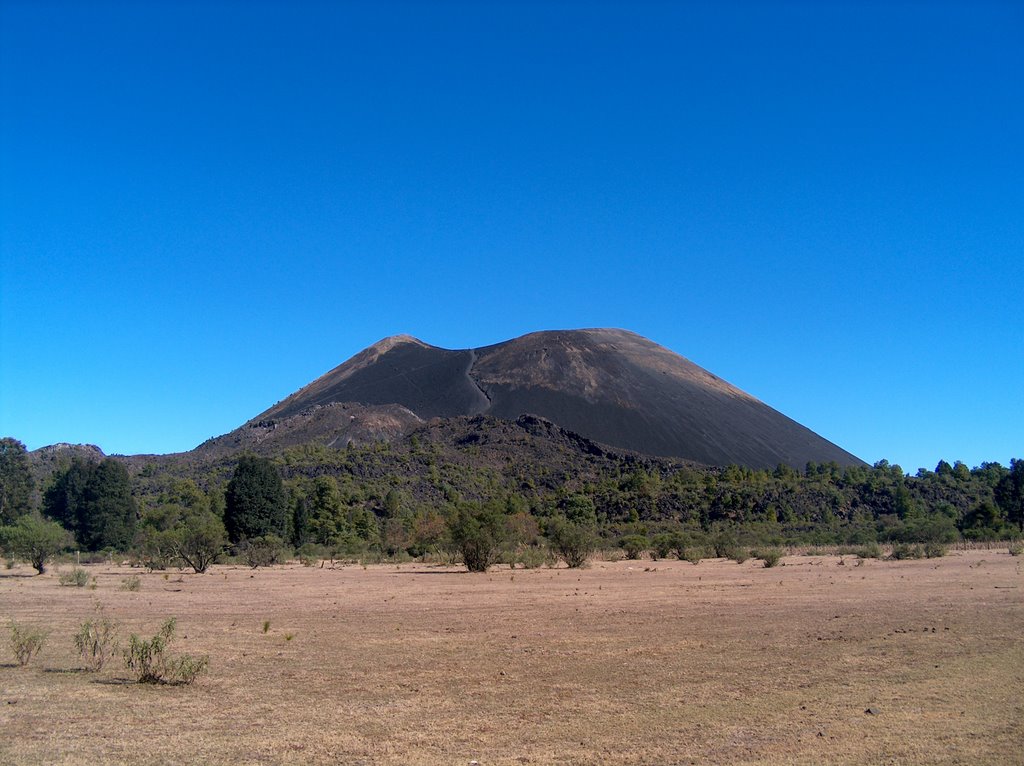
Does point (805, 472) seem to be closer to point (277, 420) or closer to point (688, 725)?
point (277, 420)

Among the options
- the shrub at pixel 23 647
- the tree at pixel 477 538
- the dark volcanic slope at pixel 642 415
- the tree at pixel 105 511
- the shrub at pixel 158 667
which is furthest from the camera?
the dark volcanic slope at pixel 642 415

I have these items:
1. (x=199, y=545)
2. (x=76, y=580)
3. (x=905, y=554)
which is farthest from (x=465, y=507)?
(x=905, y=554)

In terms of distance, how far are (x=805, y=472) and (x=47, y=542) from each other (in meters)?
136

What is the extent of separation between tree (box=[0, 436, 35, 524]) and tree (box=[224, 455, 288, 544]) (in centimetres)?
2676

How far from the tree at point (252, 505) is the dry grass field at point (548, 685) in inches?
1585

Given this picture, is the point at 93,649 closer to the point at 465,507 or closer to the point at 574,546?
the point at 574,546

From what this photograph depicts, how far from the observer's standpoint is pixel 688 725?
428 inches

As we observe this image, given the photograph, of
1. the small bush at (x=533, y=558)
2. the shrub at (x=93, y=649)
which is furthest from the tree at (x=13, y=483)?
the shrub at (x=93, y=649)

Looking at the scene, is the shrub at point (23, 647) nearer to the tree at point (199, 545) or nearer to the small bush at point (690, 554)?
the tree at point (199, 545)

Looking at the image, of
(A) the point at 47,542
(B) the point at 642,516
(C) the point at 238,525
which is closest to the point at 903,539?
(B) the point at 642,516

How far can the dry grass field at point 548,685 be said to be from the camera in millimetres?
9883

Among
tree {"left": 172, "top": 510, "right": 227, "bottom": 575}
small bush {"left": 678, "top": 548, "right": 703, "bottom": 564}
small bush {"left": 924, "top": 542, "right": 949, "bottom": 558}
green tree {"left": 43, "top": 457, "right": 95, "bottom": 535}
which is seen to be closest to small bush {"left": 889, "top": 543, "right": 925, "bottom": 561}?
small bush {"left": 924, "top": 542, "right": 949, "bottom": 558}

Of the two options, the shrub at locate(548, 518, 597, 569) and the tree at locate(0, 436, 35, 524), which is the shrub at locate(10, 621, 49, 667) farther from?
the tree at locate(0, 436, 35, 524)

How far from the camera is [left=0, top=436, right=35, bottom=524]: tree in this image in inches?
3221
